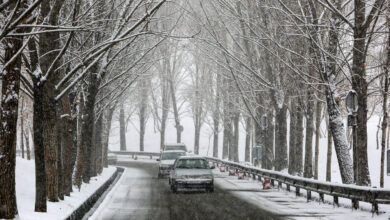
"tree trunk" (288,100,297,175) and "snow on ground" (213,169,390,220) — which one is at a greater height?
"tree trunk" (288,100,297,175)

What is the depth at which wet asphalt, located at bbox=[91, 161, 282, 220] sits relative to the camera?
16.0m

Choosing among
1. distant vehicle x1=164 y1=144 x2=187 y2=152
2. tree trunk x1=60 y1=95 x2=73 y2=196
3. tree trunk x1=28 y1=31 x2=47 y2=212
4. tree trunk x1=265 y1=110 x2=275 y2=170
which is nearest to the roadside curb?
tree trunk x1=60 y1=95 x2=73 y2=196

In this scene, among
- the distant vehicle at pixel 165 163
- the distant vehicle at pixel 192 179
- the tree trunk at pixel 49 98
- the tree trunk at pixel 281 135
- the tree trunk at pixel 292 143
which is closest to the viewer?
the tree trunk at pixel 49 98

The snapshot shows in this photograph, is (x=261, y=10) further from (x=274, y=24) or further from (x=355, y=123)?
(x=355, y=123)

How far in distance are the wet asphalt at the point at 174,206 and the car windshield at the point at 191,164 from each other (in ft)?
3.68

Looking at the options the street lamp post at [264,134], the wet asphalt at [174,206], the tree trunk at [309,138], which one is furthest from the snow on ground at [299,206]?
the street lamp post at [264,134]

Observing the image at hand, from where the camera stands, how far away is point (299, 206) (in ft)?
60.9

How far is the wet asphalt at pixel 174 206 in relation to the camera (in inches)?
630

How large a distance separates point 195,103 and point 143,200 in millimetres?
44776

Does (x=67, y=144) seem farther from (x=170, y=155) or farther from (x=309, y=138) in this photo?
(x=170, y=155)

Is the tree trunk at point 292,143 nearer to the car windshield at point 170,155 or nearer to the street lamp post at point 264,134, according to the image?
the street lamp post at point 264,134

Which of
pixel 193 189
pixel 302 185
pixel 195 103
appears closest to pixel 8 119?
pixel 302 185

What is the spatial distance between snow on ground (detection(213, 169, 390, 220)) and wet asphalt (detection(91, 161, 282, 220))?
21.5 inches

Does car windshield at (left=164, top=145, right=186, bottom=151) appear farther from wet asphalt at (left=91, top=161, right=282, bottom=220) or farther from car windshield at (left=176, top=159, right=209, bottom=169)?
car windshield at (left=176, top=159, right=209, bottom=169)
